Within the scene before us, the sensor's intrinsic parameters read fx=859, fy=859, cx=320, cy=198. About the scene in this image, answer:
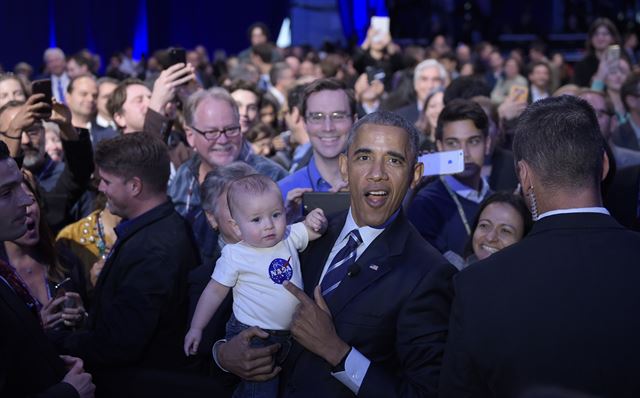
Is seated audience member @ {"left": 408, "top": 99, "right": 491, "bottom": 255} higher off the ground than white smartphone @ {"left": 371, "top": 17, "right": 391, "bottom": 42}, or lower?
lower


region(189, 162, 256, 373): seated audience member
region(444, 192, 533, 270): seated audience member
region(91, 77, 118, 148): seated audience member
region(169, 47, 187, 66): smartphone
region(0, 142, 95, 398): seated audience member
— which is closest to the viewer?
region(0, 142, 95, 398): seated audience member

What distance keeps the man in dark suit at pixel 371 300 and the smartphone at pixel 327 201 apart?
428 mm

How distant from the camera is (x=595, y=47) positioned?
10344 millimetres

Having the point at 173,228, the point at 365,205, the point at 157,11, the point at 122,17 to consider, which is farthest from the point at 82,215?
the point at 157,11

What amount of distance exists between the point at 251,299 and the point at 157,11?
15.5 m

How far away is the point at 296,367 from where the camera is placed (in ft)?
9.85

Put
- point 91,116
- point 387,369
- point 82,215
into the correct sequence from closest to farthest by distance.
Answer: point 387,369 < point 82,215 < point 91,116

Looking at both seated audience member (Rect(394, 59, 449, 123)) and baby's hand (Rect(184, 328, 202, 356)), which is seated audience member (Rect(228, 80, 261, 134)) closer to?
seated audience member (Rect(394, 59, 449, 123))

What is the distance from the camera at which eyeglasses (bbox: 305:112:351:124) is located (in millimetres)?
4648

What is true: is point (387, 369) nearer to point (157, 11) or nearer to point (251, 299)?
point (251, 299)

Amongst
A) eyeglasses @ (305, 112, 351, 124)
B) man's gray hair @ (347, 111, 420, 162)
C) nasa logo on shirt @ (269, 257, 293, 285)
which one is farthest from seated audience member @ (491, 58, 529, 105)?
nasa logo on shirt @ (269, 257, 293, 285)

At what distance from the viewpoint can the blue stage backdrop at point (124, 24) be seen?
43.1ft

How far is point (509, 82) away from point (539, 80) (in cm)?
96

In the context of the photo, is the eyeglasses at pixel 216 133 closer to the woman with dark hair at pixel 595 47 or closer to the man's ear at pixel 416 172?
the man's ear at pixel 416 172
